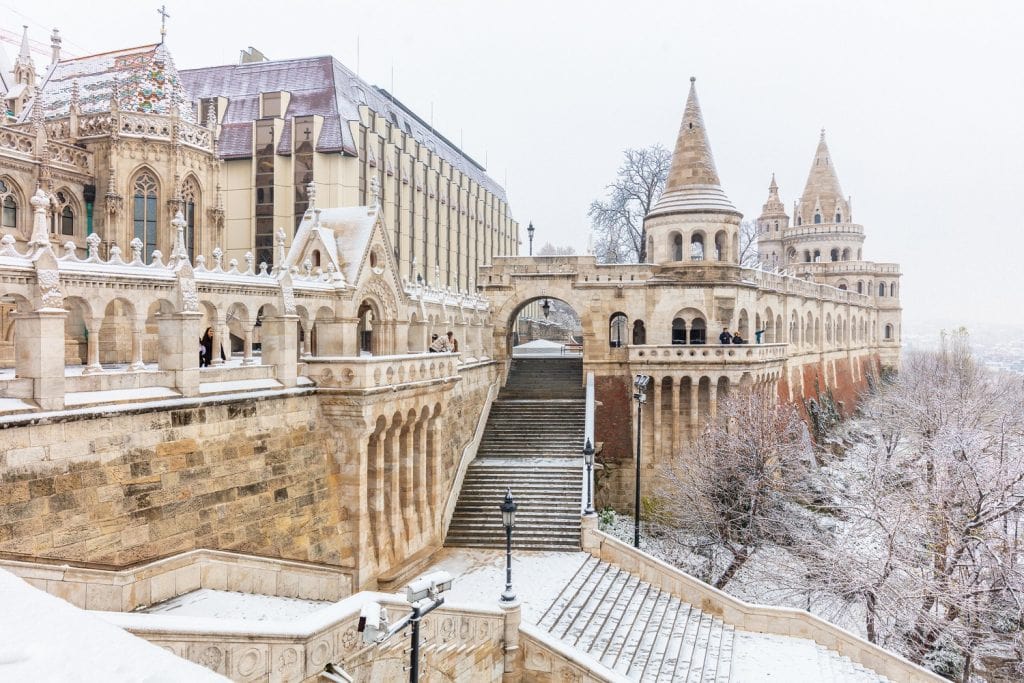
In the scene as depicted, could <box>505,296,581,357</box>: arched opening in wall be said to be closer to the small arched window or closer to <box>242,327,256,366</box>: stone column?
<box>242,327,256,366</box>: stone column

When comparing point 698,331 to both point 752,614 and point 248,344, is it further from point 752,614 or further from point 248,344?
point 248,344

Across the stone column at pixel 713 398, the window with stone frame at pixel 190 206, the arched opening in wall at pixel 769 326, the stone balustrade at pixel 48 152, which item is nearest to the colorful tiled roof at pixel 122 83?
the stone balustrade at pixel 48 152

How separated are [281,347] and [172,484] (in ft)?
12.5

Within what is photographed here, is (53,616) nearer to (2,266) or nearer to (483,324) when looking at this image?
(2,266)

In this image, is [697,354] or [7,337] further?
[697,354]

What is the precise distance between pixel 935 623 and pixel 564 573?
9628 mm

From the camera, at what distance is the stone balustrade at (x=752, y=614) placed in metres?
17.0

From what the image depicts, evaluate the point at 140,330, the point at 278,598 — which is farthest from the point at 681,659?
the point at 140,330

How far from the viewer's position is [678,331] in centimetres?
3184

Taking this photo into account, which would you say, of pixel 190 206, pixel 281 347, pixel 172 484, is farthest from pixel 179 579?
pixel 190 206

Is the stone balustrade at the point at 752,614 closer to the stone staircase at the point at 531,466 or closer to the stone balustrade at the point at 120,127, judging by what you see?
the stone staircase at the point at 531,466

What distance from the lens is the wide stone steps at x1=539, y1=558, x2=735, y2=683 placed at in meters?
15.1

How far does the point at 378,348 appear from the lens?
63.8 feet

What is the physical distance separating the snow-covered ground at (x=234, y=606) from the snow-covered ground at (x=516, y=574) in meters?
4.15
